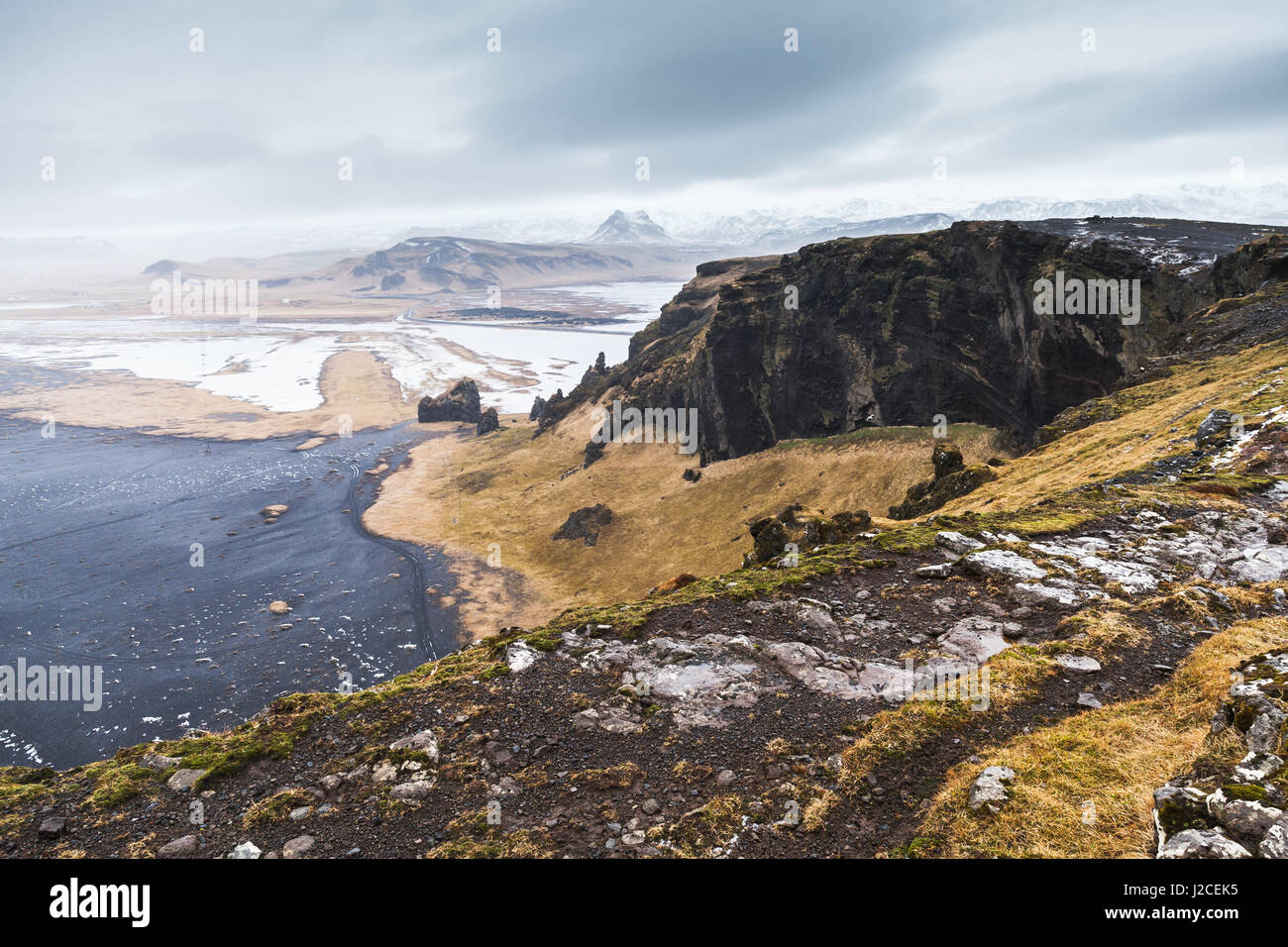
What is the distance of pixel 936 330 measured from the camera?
66688 mm

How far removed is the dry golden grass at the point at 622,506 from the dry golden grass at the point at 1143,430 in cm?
1811

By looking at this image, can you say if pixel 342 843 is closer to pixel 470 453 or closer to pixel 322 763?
pixel 322 763

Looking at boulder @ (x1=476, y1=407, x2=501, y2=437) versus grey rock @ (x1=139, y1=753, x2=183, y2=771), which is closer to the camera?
grey rock @ (x1=139, y1=753, x2=183, y2=771)

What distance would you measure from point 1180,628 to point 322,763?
69.7 feet

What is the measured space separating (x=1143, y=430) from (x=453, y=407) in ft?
474

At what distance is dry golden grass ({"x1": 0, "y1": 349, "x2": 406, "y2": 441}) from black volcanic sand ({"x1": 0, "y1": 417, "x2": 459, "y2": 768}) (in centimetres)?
3111

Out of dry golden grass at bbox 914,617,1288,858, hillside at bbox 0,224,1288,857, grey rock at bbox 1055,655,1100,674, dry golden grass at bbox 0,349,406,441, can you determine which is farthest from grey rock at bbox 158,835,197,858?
dry golden grass at bbox 0,349,406,441

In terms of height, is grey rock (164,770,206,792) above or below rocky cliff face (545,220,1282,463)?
below

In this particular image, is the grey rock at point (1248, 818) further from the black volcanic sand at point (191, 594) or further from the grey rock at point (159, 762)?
the black volcanic sand at point (191, 594)

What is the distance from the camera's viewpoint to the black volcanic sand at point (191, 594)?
49.4 meters

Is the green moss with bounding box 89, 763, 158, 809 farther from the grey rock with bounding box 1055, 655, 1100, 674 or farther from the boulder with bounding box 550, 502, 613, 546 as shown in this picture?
the boulder with bounding box 550, 502, 613, 546

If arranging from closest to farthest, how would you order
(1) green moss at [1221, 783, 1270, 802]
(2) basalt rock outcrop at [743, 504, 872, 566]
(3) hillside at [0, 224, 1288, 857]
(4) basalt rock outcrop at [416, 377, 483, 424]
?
(1) green moss at [1221, 783, 1270, 802] < (3) hillside at [0, 224, 1288, 857] < (2) basalt rock outcrop at [743, 504, 872, 566] < (4) basalt rock outcrop at [416, 377, 483, 424]

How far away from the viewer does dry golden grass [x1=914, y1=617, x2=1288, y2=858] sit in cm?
912
